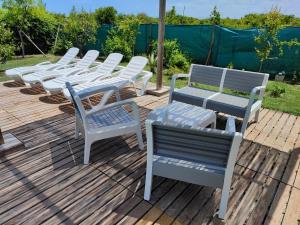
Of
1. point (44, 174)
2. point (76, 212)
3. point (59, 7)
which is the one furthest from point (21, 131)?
point (59, 7)

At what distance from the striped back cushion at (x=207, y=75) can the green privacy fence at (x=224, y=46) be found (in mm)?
4095

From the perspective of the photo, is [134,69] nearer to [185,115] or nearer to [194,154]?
[185,115]

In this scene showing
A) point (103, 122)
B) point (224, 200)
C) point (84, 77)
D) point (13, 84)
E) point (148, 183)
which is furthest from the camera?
point (13, 84)

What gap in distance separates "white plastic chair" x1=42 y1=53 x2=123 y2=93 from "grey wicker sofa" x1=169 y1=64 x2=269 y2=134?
6.55 feet

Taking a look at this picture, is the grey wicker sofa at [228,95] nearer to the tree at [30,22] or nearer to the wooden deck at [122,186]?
the wooden deck at [122,186]

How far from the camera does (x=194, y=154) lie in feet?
6.50

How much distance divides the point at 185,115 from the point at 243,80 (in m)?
1.36

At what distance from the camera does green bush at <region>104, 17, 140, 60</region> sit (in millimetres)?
9145

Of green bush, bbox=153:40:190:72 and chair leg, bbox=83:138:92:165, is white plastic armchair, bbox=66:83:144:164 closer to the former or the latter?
chair leg, bbox=83:138:92:165

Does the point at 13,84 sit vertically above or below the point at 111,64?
below

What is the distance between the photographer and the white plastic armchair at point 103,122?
273 cm

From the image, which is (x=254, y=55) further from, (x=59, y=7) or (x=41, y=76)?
(x=59, y=7)

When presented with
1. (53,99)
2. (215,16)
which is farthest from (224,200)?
(215,16)

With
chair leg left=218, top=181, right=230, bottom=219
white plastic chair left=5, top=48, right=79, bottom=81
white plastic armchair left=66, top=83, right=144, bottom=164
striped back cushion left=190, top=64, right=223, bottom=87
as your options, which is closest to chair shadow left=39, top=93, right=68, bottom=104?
white plastic chair left=5, top=48, right=79, bottom=81
